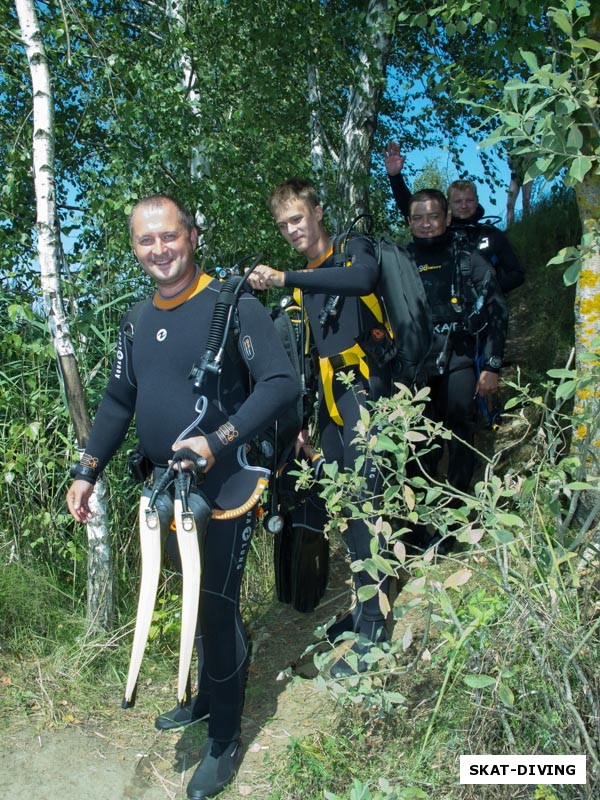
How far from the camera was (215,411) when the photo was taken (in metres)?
3.02

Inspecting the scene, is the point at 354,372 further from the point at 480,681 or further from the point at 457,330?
the point at 480,681

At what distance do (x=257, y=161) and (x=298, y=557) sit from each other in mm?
3214

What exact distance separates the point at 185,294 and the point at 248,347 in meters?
0.38

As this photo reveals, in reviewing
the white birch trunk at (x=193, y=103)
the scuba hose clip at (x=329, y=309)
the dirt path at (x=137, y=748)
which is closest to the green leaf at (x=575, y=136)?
the scuba hose clip at (x=329, y=309)

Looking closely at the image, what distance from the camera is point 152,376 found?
3.08 m

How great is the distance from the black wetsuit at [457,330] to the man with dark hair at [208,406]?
6.31 ft

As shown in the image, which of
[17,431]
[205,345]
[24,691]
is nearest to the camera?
[205,345]

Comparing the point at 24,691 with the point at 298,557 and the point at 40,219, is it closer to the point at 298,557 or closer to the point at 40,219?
the point at 298,557

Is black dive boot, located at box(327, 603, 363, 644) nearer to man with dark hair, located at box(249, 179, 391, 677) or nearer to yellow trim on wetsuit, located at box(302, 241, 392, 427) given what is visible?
man with dark hair, located at box(249, 179, 391, 677)

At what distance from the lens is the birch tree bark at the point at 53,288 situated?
3.86 m

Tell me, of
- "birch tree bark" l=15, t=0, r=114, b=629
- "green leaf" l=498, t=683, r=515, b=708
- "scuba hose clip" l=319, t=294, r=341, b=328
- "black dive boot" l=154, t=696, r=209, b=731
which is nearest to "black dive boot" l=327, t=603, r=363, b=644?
"black dive boot" l=154, t=696, r=209, b=731

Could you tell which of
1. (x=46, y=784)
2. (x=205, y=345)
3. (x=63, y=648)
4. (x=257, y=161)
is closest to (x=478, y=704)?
(x=205, y=345)

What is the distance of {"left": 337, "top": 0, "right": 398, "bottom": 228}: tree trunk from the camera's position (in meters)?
6.16

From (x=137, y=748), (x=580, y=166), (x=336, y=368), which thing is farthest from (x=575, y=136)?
(x=137, y=748)
